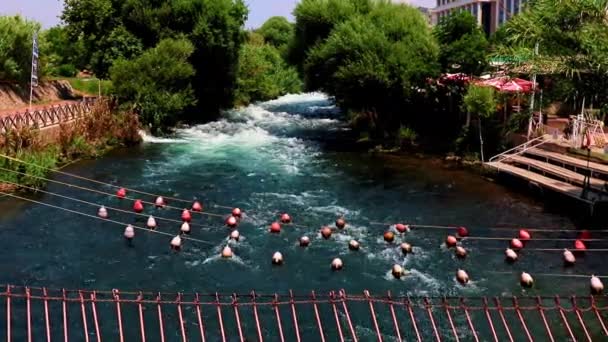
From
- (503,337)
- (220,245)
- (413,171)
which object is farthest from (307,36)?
(503,337)

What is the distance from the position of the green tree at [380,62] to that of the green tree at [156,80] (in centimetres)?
731

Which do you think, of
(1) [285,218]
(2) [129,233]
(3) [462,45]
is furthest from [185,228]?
(3) [462,45]

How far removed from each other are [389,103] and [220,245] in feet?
60.8

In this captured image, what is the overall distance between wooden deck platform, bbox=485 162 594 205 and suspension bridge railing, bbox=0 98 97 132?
1878 cm

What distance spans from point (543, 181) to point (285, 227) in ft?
32.3

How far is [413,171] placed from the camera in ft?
93.0

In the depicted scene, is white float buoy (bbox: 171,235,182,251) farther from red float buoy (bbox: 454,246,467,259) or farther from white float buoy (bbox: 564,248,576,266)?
white float buoy (bbox: 564,248,576,266)

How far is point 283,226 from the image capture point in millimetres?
20391

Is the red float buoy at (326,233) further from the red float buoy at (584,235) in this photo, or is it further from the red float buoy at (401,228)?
the red float buoy at (584,235)

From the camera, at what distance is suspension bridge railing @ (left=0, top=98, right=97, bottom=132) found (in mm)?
26484

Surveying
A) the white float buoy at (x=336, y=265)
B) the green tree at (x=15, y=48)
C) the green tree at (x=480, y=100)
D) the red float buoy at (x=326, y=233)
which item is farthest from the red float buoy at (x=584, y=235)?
the green tree at (x=15, y=48)

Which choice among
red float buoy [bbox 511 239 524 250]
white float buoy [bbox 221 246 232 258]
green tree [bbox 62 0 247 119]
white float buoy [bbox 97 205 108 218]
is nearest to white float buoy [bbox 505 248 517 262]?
red float buoy [bbox 511 239 524 250]

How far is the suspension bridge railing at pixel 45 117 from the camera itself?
26.5 m

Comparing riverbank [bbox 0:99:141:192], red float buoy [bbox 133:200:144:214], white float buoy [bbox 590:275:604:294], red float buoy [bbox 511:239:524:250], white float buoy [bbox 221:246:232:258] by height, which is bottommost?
white float buoy [bbox 590:275:604:294]
